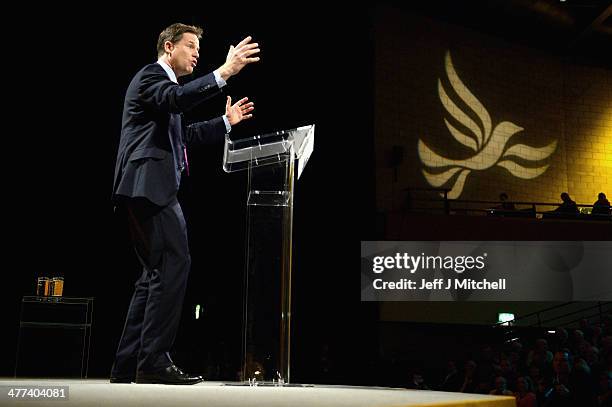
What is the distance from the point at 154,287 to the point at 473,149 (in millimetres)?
9273

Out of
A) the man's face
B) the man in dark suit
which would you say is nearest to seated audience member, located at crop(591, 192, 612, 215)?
the man's face

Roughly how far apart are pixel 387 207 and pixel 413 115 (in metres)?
1.59

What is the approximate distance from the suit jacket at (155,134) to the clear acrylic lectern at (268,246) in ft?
0.69

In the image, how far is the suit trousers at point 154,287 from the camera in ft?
5.80

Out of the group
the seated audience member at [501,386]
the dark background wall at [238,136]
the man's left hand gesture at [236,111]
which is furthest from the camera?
the seated audience member at [501,386]

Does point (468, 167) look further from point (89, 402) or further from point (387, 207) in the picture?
point (89, 402)

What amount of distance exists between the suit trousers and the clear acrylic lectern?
0.22m

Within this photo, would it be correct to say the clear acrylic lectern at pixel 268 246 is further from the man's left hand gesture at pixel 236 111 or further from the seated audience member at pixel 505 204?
the seated audience member at pixel 505 204

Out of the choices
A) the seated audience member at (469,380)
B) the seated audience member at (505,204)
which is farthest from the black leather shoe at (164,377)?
the seated audience member at (505,204)

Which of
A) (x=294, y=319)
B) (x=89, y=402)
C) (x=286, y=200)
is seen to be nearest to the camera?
(x=89, y=402)

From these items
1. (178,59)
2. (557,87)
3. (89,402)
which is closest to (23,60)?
(178,59)

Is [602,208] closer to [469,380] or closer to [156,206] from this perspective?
[469,380]

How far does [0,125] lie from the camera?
4258 mm

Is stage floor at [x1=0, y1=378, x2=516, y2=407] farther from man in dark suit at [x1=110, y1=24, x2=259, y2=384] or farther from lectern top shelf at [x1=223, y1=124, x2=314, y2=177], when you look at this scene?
lectern top shelf at [x1=223, y1=124, x2=314, y2=177]
